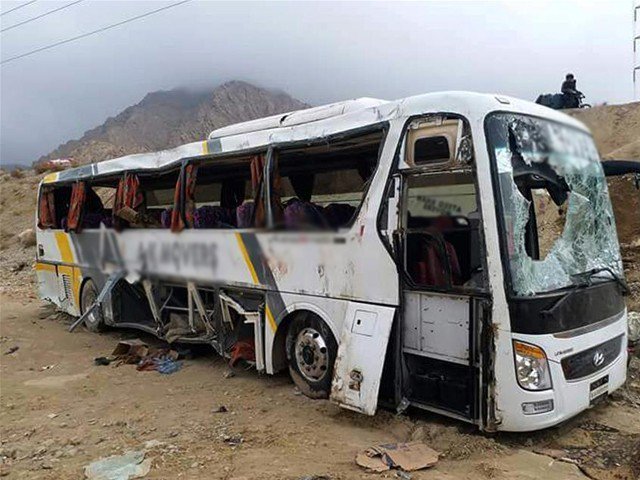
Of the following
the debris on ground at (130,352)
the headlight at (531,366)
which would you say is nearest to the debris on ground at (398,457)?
the headlight at (531,366)

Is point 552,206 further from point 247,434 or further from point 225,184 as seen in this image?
point 225,184

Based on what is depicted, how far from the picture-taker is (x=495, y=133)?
393 centimetres

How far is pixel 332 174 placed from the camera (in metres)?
6.12

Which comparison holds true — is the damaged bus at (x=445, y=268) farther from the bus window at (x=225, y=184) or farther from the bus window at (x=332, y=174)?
the bus window at (x=225, y=184)

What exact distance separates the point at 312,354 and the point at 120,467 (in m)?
1.89

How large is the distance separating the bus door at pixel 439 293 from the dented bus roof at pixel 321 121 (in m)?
0.19

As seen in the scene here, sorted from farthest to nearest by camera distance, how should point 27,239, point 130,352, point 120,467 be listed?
point 27,239 < point 130,352 < point 120,467

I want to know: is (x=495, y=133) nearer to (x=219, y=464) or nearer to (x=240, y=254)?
(x=219, y=464)

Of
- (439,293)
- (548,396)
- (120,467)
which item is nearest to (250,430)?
(120,467)

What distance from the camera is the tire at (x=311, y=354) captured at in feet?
16.3

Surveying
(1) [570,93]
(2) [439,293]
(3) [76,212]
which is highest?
(1) [570,93]

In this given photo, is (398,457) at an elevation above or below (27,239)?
above

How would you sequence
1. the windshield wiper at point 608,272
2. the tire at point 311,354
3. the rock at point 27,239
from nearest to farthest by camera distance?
1. the windshield wiper at point 608,272
2. the tire at point 311,354
3. the rock at point 27,239

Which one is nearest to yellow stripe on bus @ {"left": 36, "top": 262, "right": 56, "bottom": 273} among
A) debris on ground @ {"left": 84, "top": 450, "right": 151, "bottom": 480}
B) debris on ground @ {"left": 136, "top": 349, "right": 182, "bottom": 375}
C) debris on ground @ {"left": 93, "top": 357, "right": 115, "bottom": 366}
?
debris on ground @ {"left": 93, "top": 357, "right": 115, "bottom": 366}
